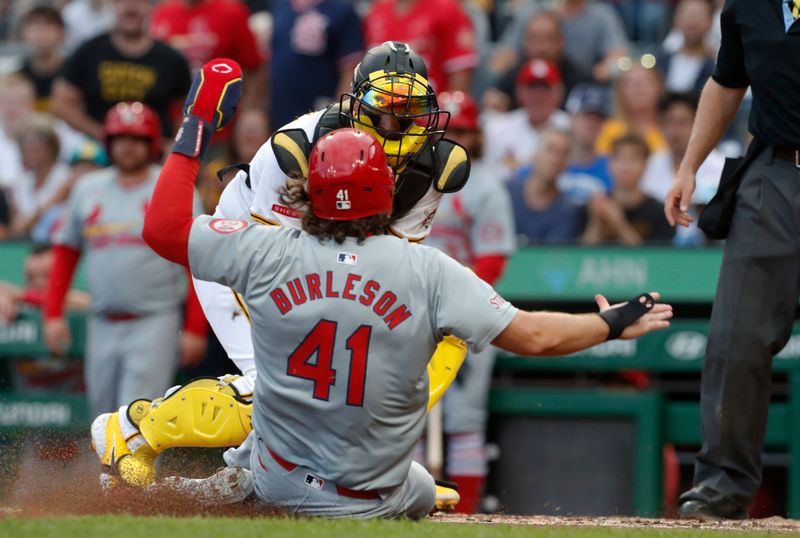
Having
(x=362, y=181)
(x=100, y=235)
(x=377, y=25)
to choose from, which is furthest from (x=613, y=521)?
(x=377, y=25)

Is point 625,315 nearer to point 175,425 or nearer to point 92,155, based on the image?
point 175,425

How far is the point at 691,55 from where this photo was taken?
10.9 m

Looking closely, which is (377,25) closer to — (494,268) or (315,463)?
(494,268)

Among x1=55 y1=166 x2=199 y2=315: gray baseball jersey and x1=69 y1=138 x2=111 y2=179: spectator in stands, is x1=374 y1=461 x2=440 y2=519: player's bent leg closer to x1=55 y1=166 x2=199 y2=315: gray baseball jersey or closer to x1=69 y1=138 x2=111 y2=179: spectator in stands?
x1=55 y1=166 x2=199 y2=315: gray baseball jersey

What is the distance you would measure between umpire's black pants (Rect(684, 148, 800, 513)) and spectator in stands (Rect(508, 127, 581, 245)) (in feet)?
12.1

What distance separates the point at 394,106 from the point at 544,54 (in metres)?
5.75

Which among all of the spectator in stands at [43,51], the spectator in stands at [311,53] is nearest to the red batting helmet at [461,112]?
the spectator in stands at [311,53]

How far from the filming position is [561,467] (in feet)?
28.2

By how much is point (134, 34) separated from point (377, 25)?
5.94 feet

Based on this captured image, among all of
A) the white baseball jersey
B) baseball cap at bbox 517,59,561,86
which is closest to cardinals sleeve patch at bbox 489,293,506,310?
the white baseball jersey

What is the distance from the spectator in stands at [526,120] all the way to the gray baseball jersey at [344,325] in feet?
18.4

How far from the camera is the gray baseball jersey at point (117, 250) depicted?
900 centimetres

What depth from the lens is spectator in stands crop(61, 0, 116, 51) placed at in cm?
1245

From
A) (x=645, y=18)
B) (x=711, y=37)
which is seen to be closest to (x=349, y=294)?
(x=711, y=37)
